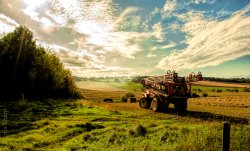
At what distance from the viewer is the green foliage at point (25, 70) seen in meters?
52.5

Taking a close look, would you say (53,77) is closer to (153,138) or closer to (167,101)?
(167,101)

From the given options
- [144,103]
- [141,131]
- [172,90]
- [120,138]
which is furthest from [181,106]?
[120,138]

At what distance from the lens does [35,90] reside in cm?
5475

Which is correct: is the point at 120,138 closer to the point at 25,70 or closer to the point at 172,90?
the point at 172,90

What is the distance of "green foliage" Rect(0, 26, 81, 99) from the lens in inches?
2066

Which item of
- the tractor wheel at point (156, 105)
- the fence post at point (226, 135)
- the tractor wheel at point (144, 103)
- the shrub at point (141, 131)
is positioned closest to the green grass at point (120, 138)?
the shrub at point (141, 131)

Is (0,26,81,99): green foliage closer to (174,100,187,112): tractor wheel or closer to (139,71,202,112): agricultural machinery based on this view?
(139,71,202,112): agricultural machinery

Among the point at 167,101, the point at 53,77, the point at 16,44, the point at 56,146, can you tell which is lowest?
the point at 56,146

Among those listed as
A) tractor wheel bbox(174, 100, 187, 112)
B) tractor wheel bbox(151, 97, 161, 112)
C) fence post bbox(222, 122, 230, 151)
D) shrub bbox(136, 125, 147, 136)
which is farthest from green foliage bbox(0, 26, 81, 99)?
fence post bbox(222, 122, 230, 151)

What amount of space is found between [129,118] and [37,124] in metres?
8.01

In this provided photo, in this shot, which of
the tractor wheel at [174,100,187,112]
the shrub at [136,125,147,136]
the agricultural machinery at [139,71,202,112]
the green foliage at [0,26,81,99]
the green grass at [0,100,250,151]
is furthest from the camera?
the green foliage at [0,26,81,99]

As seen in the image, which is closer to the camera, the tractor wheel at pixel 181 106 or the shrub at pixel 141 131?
the shrub at pixel 141 131

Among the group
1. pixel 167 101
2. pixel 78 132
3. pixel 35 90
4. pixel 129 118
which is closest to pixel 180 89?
pixel 167 101

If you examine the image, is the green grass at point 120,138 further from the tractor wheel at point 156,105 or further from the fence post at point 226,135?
the tractor wheel at point 156,105
